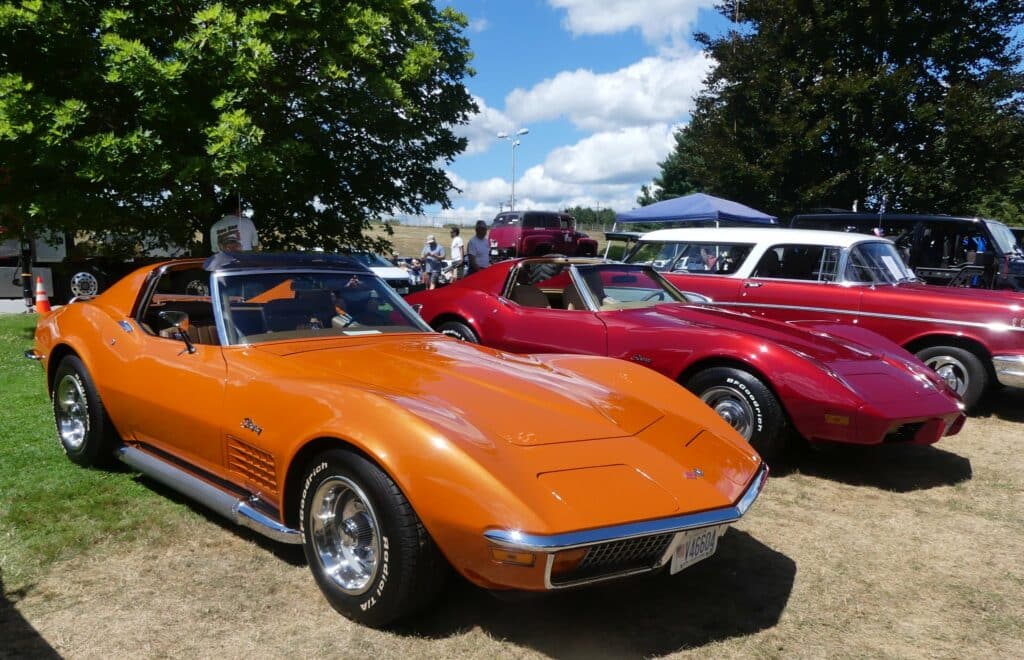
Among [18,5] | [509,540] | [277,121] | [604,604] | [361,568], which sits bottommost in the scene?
[604,604]

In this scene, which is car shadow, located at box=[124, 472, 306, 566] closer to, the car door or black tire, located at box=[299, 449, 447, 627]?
black tire, located at box=[299, 449, 447, 627]

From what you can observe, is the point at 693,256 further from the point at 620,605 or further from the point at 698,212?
the point at 698,212

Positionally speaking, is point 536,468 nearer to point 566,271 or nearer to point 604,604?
point 604,604

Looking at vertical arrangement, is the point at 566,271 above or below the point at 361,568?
above

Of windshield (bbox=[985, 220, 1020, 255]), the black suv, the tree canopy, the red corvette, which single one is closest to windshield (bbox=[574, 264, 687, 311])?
the red corvette

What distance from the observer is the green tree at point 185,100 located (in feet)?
28.1

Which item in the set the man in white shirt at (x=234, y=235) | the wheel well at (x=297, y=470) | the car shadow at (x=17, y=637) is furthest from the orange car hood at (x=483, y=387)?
the man in white shirt at (x=234, y=235)

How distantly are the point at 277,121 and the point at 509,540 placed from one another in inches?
350

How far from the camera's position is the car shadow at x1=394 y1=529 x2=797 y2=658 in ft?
8.66

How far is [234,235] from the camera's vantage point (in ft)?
28.1

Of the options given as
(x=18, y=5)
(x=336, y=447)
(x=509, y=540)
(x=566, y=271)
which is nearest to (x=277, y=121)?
(x=18, y=5)

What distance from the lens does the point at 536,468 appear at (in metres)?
2.47

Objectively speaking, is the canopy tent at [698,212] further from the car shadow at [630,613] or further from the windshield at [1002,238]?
the car shadow at [630,613]

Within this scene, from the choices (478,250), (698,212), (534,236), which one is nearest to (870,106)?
(698,212)
